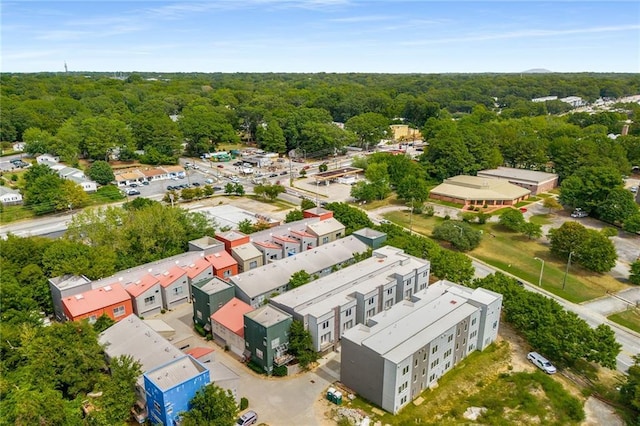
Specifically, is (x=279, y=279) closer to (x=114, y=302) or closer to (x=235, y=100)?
(x=114, y=302)

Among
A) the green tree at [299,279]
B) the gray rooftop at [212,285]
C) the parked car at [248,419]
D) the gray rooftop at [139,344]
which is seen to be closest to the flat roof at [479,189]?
the green tree at [299,279]

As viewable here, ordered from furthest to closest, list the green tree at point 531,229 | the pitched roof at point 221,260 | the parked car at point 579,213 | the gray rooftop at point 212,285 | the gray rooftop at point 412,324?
the parked car at point 579,213 → the green tree at point 531,229 → the pitched roof at point 221,260 → the gray rooftop at point 212,285 → the gray rooftop at point 412,324

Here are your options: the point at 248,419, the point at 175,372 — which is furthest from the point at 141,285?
the point at 248,419

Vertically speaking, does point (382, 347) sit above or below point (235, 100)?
below

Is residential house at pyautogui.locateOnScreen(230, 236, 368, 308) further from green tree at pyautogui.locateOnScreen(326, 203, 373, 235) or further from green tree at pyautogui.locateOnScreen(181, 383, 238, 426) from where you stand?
green tree at pyautogui.locateOnScreen(181, 383, 238, 426)

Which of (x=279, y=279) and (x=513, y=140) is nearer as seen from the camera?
(x=279, y=279)

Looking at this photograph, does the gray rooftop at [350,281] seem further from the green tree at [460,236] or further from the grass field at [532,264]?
the grass field at [532,264]

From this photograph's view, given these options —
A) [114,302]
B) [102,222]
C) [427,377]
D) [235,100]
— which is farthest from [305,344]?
[235,100]
